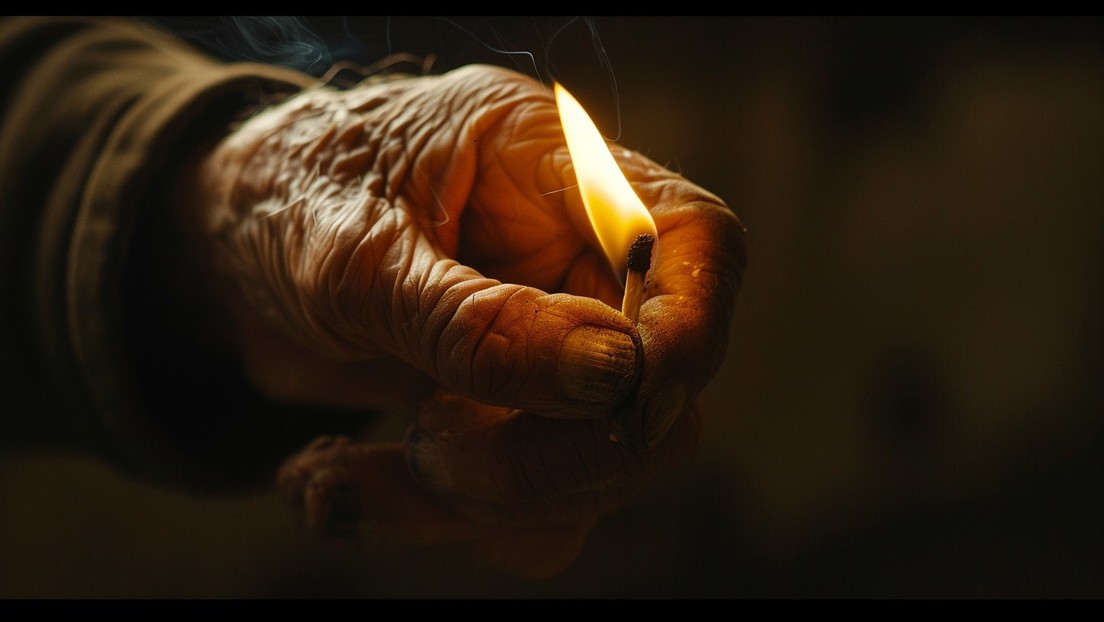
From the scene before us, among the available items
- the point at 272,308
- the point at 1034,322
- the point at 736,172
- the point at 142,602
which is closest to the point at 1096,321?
the point at 1034,322

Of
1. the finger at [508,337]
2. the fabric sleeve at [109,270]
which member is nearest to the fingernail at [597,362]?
the finger at [508,337]

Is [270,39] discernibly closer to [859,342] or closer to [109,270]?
[109,270]

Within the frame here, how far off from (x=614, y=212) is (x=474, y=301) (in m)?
0.07

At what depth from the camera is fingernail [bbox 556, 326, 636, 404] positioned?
262 millimetres

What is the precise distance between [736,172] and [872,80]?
128 millimetres

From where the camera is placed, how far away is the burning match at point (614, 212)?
259mm

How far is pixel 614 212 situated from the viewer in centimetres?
29

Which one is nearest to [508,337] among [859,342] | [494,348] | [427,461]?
[494,348]

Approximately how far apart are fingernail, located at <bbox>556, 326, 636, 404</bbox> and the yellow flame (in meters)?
0.03

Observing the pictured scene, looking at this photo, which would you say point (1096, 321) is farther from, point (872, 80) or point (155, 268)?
point (155, 268)

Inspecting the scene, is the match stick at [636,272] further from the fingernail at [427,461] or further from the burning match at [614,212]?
the fingernail at [427,461]

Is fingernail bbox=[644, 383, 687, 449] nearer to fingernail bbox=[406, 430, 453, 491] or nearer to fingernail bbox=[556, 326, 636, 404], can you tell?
fingernail bbox=[556, 326, 636, 404]

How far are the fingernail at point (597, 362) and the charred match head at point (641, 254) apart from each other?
0.08ft

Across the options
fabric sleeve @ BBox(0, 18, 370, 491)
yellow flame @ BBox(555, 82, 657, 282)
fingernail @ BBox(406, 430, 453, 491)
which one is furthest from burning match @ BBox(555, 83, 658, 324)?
fabric sleeve @ BBox(0, 18, 370, 491)
